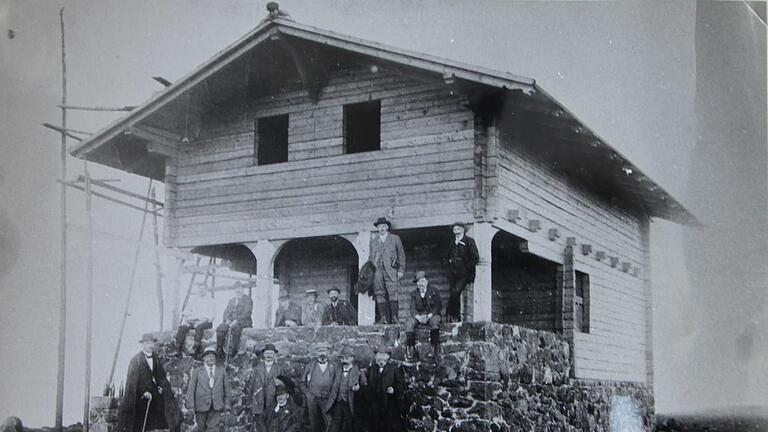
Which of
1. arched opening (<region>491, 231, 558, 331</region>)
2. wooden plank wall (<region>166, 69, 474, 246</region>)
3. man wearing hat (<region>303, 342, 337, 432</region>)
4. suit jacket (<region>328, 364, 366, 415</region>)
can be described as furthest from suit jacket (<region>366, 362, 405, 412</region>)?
arched opening (<region>491, 231, 558, 331</region>)

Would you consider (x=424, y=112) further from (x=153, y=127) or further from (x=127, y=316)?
(x=127, y=316)

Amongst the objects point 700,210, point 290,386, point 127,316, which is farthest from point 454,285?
point 127,316

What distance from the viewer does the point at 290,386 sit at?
1488 cm

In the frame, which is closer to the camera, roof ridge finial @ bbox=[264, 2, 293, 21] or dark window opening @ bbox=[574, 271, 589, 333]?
roof ridge finial @ bbox=[264, 2, 293, 21]

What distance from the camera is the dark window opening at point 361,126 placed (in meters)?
17.3

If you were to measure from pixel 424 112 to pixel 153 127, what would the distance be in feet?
18.5

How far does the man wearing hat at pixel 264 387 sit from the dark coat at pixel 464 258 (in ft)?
10.9

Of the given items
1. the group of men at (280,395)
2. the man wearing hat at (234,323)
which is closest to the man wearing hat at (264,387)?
the group of men at (280,395)

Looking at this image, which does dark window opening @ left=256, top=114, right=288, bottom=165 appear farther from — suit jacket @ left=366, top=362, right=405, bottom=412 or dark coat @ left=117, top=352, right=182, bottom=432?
suit jacket @ left=366, top=362, right=405, bottom=412

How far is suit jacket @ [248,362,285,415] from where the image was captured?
48.8 feet

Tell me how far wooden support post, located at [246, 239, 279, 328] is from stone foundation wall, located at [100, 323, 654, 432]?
1.07 m

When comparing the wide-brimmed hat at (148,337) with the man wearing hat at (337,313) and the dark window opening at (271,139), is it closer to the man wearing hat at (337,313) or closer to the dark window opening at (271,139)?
the man wearing hat at (337,313)

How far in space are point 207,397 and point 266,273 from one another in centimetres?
277

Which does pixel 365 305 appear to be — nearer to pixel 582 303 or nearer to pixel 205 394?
pixel 205 394
